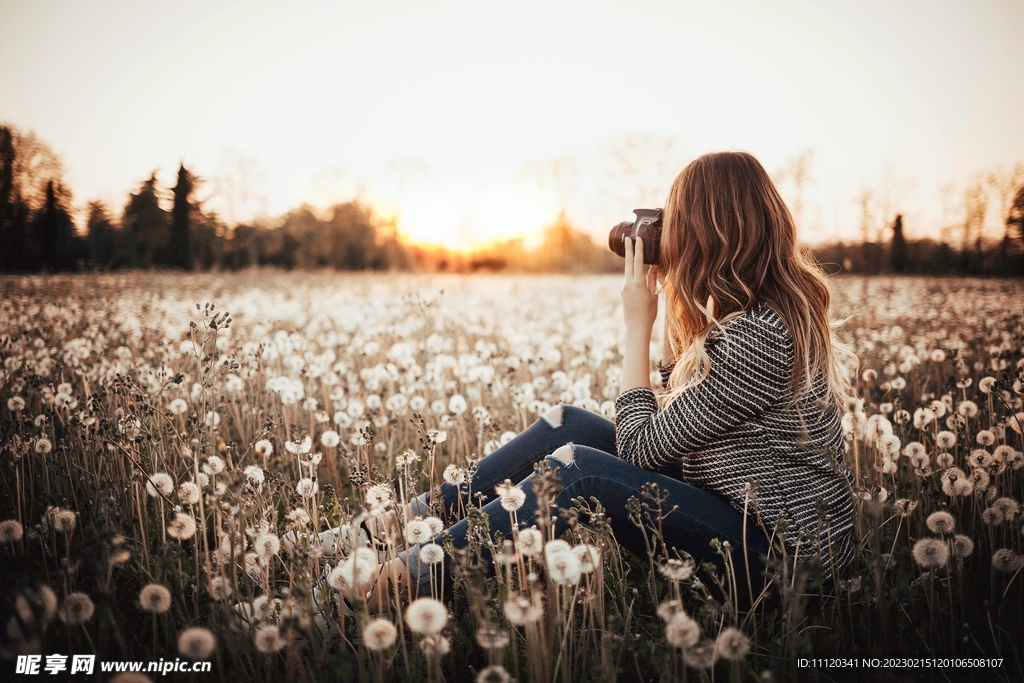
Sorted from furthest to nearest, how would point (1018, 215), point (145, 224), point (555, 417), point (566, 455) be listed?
point (145, 224) → point (1018, 215) → point (555, 417) → point (566, 455)

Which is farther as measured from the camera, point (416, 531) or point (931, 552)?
point (416, 531)

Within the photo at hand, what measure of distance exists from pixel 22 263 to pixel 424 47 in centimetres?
538

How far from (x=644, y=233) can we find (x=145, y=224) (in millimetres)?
9462

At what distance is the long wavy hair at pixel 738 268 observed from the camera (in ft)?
6.68

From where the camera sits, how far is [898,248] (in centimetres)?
1084

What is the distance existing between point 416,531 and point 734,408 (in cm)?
112

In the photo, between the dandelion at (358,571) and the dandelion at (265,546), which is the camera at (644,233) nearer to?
the dandelion at (358,571)

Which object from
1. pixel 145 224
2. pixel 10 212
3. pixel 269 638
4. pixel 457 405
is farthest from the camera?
pixel 145 224

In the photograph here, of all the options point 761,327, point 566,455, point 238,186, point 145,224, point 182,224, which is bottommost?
point 566,455

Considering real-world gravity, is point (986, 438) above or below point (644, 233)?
below

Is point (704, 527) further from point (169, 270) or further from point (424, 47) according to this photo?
point (169, 270)

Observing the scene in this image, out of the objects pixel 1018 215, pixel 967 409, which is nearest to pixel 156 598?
pixel 967 409

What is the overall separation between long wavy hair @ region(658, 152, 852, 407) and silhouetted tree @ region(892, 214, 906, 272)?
30.9ft

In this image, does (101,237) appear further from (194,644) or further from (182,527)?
(194,644)
